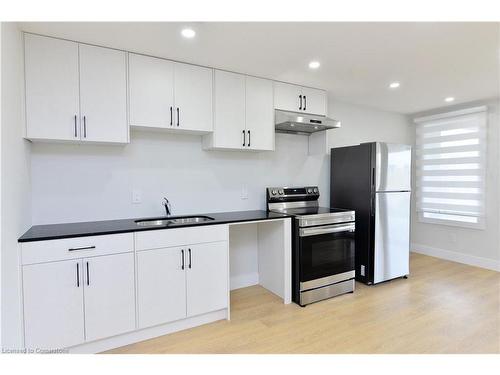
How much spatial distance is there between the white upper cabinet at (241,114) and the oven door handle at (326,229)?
985 millimetres

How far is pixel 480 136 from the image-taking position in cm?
398

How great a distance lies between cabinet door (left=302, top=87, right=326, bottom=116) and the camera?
329 cm

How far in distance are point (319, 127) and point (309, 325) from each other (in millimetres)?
2196

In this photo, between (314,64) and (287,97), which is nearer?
(314,64)

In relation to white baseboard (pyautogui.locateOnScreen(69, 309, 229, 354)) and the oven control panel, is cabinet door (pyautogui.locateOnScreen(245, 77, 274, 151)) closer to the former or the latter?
the oven control panel

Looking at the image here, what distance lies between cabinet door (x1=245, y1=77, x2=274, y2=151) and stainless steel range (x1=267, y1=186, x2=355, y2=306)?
86cm

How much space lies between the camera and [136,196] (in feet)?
8.87

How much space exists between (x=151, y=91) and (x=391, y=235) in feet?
10.4

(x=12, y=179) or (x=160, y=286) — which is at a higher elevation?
(x=12, y=179)

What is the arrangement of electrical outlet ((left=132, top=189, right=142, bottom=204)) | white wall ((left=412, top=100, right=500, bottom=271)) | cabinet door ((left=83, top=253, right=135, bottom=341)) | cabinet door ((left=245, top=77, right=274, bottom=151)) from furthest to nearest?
white wall ((left=412, top=100, right=500, bottom=271))
cabinet door ((left=245, top=77, right=274, bottom=151))
electrical outlet ((left=132, top=189, right=142, bottom=204))
cabinet door ((left=83, top=253, right=135, bottom=341))

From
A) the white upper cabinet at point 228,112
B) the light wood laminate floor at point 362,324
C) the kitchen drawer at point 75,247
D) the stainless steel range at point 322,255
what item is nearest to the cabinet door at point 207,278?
the light wood laminate floor at point 362,324

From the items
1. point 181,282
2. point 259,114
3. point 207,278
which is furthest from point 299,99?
point 181,282

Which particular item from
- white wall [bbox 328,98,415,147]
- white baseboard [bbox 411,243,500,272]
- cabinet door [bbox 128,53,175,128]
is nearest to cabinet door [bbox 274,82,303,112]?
white wall [bbox 328,98,415,147]

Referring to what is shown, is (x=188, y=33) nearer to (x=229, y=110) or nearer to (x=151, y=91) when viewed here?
(x=151, y=91)
